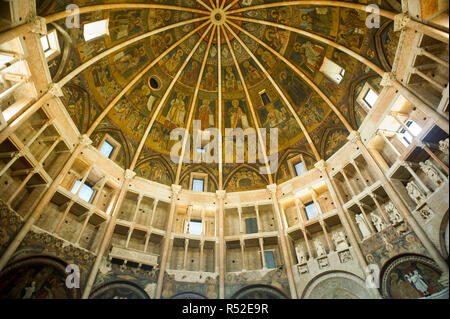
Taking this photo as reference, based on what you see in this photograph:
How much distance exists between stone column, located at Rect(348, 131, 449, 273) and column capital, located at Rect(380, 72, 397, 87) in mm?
3366

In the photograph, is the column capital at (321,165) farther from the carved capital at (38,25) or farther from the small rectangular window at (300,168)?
the carved capital at (38,25)

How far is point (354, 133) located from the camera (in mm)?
17172

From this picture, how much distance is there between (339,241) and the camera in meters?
16.0

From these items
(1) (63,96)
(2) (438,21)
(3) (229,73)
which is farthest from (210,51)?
(2) (438,21)

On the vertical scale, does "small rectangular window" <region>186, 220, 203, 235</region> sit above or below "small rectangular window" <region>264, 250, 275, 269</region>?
above

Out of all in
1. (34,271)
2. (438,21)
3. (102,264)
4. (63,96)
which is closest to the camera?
(438,21)

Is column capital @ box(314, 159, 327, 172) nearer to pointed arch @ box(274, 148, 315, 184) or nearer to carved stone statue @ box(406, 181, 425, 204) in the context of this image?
pointed arch @ box(274, 148, 315, 184)

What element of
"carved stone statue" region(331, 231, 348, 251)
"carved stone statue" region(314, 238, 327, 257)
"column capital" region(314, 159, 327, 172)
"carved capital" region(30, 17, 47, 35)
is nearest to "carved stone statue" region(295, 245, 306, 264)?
"carved stone statue" region(314, 238, 327, 257)

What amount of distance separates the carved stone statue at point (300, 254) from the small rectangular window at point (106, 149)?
13.7m

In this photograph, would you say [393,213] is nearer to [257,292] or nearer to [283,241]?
[283,241]

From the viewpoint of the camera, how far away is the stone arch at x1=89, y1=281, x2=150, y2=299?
1452 centimetres

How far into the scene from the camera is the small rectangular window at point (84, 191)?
55.4 ft

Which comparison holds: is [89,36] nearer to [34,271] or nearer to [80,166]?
[80,166]
